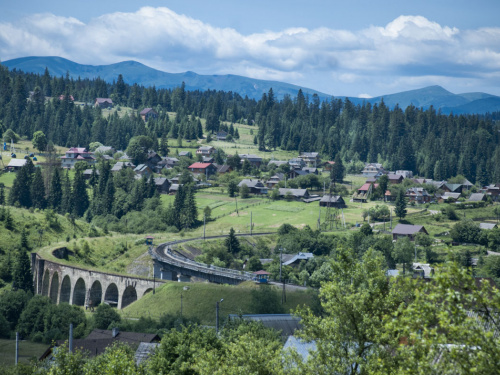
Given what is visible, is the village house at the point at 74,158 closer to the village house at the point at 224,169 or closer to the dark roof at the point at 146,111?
the village house at the point at 224,169

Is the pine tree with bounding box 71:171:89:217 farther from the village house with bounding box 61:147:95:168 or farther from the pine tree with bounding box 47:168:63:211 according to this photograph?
the village house with bounding box 61:147:95:168

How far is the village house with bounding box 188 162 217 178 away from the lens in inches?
5769

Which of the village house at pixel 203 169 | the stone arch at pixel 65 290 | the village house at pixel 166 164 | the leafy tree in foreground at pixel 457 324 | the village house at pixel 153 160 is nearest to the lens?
the leafy tree in foreground at pixel 457 324

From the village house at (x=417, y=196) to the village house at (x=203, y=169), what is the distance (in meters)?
44.5

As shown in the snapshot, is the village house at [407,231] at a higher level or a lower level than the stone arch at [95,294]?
higher

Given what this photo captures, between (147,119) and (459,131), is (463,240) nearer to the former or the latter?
(459,131)

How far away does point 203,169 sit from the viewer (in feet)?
481

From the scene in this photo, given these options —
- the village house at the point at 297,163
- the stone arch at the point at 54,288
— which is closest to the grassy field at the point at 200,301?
the stone arch at the point at 54,288

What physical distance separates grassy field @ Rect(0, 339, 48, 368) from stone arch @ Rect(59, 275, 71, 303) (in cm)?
2025

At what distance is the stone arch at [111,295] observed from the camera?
258 feet

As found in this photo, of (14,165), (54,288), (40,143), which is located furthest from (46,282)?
(40,143)

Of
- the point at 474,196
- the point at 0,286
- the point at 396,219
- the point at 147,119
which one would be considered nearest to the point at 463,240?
the point at 396,219

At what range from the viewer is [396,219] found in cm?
10925

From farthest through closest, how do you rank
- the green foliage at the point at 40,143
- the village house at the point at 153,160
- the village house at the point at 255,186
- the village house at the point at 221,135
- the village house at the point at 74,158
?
the village house at the point at 221,135 → the green foliage at the point at 40,143 → the village house at the point at 153,160 → the village house at the point at 74,158 → the village house at the point at 255,186
